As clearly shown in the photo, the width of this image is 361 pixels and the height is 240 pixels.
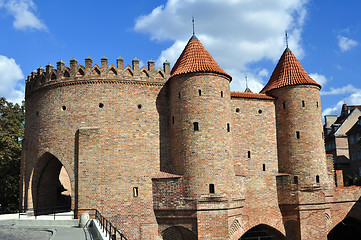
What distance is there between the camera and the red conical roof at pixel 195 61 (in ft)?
66.0

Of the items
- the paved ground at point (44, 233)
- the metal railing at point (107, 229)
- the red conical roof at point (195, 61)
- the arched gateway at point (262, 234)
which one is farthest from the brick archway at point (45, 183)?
the arched gateway at point (262, 234)

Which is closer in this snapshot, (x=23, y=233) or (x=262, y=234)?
(x=23, y=233)

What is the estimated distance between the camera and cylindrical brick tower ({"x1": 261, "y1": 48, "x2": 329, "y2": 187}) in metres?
22.0

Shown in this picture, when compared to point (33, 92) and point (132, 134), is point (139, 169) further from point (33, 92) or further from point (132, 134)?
point (33, 92)

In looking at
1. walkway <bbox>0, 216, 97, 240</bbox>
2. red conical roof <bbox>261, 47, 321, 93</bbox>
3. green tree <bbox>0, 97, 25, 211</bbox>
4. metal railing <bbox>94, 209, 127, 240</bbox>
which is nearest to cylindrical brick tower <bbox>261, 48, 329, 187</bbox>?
red conical roof <bbox>261, 47, 321, 93</bbox>

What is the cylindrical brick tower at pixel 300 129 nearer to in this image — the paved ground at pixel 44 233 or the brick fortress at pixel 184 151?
the brick fortress at pixel 184 151

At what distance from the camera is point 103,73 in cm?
2127

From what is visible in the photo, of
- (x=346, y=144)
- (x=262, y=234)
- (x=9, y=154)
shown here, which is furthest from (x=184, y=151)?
(x=346, y=144)

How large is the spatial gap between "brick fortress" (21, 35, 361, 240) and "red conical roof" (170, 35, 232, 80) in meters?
0.09

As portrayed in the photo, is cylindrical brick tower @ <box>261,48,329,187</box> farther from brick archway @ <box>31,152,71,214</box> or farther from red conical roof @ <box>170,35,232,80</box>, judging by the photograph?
brick archway @ <box>31,152,71,214</box>

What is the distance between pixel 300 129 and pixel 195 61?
26.6 ft

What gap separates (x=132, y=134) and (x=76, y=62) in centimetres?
581

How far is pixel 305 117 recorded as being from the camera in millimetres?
22406

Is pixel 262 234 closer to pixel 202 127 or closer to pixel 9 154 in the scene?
pixel 202 127
